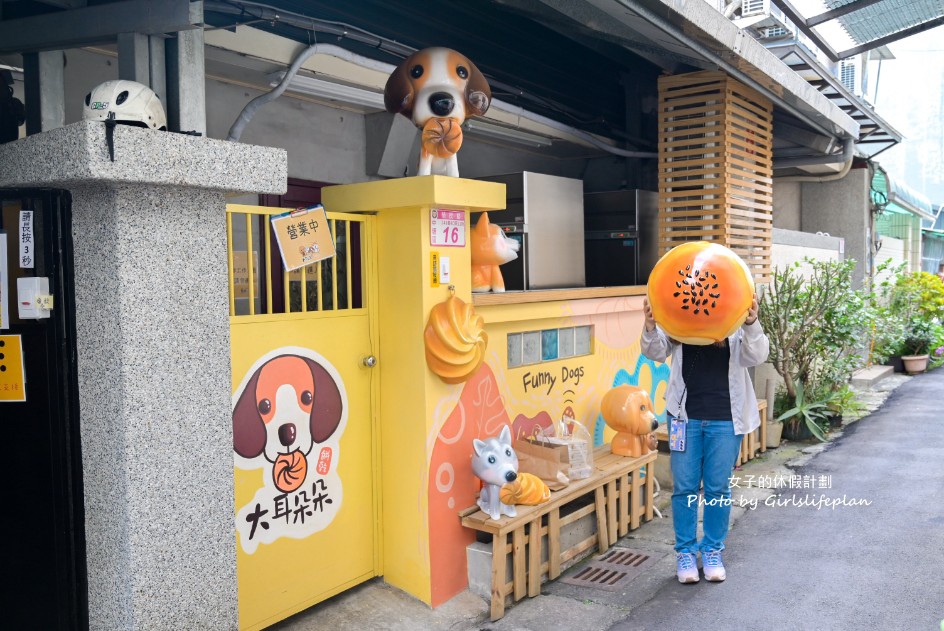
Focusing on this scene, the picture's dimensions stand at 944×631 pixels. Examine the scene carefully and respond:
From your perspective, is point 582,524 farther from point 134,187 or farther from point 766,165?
point 766,165

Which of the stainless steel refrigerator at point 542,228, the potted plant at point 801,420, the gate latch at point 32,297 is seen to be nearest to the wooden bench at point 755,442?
the potted plant at point 801,420

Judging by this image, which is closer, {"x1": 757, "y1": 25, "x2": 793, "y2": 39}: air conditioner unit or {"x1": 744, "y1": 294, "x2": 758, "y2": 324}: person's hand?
{"x1": 744, "y1": 294, "x2": 758, "y2": 324}: person's hand

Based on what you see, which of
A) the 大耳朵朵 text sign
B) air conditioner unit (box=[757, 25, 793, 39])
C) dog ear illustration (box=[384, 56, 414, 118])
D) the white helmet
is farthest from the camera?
air conditioner unit (box=[757, 25, 793, 39])

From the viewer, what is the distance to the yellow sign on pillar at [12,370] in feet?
9.91

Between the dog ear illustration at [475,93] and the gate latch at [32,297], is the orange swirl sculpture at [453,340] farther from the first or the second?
the gate latch at [32,297]

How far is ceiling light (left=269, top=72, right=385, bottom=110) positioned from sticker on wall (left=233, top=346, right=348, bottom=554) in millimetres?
2092

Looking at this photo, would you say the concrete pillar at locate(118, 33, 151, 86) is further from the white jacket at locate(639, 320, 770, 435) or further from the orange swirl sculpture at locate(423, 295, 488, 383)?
the white jacket at locate(639, 320, 770, 435)

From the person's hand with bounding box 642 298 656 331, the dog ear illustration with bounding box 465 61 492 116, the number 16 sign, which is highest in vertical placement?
the dog ear illustration with bounding box 465 61 492 116

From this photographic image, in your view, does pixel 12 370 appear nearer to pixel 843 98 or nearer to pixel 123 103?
pixel 123 103

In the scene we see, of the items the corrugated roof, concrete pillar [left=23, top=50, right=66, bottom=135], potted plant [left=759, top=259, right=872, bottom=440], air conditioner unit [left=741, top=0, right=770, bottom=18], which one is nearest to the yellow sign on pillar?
concrete pillar [left=23, top=50, right=66, bottom=135]

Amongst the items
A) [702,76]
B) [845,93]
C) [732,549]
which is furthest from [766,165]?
[732,549]

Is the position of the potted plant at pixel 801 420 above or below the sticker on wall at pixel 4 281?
below

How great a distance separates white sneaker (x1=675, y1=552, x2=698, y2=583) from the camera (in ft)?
15.7

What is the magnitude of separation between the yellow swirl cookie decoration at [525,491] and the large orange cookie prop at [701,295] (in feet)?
4.09
